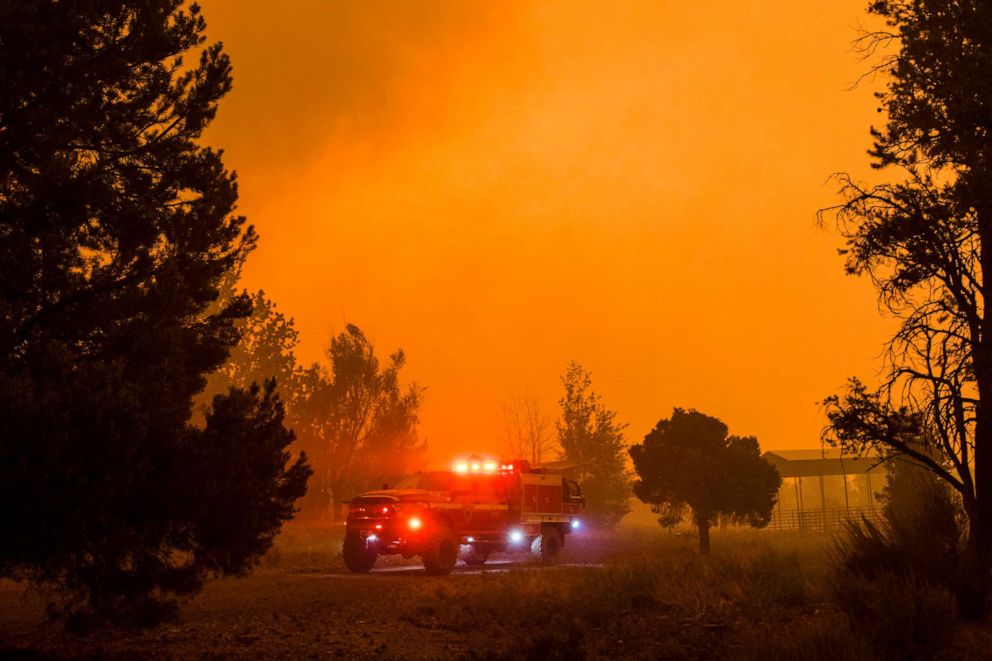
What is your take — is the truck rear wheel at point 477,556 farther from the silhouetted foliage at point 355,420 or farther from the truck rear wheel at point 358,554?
the silhouetted foliage at point 355,420

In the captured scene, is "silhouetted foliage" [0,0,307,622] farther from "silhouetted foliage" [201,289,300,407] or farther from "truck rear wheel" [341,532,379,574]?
"silhouetted foliage" [201,289,300,407]

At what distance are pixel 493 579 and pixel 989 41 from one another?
1294 cm

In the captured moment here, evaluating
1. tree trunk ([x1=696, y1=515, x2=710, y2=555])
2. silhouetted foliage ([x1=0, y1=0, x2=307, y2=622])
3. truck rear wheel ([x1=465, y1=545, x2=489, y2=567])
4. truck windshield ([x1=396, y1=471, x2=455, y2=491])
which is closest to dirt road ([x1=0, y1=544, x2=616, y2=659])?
silhouetted foliage ([x1=0, y1=0, x2=307, y2=622])

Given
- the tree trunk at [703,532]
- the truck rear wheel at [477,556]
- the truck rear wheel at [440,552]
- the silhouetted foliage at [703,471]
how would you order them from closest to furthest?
the truck rear wheel at [440,552]
the truck rear wheel at [477,556]
the silhouetted foliage at [703,471]
the tree trunk at [703,532]

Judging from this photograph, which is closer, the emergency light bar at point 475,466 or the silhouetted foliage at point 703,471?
the emergency light bar at point 475,466

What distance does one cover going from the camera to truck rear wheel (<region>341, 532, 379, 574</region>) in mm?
20109

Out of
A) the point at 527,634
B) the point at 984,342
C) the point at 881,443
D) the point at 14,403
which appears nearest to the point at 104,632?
the point at 14,403

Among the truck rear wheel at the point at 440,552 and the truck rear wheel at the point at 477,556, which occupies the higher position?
the truck rear wheel at the point at 440,552

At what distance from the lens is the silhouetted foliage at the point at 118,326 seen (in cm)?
904

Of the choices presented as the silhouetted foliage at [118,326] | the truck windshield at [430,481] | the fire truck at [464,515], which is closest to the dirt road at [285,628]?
the silhouetted foliage at [118,326]

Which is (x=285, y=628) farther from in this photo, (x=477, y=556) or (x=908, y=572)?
(x=477, y=556)

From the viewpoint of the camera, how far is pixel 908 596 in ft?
34.7

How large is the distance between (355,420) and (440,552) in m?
24.2

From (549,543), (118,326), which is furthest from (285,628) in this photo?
(549,543)
